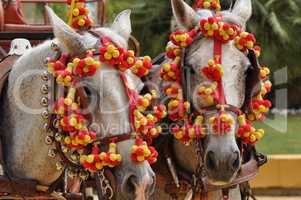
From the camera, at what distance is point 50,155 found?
4.36 metres

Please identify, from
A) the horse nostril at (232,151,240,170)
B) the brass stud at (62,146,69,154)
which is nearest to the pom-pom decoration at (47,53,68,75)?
the brass stud at (62,146,69,154)

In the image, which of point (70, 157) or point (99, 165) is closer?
point (99, 165)

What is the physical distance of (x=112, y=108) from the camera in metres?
4.00

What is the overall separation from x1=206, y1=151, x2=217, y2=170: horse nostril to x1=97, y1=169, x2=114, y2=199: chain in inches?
28.8

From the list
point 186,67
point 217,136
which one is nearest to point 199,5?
point 186,67

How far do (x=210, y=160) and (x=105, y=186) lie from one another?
752mm

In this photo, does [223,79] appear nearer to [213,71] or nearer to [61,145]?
[213,71]

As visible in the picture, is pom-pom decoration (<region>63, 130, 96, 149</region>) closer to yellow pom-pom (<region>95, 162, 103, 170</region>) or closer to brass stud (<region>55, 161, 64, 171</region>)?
yellow pom-pom (<region>95, 162, 103, 170</region>)

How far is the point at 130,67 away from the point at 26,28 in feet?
5.79

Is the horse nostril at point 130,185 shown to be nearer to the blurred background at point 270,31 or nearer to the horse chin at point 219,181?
the horse chin at point 219,181

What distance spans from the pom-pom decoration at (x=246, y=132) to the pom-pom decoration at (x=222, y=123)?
5.9 inches

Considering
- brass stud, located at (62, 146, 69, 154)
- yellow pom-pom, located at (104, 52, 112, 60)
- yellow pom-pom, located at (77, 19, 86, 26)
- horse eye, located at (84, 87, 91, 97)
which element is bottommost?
brass stud, located at (62, 146, 69, 154)

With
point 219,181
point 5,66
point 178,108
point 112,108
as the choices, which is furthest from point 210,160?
point 5,66

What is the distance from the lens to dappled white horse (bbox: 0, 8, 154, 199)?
3.94 metres
